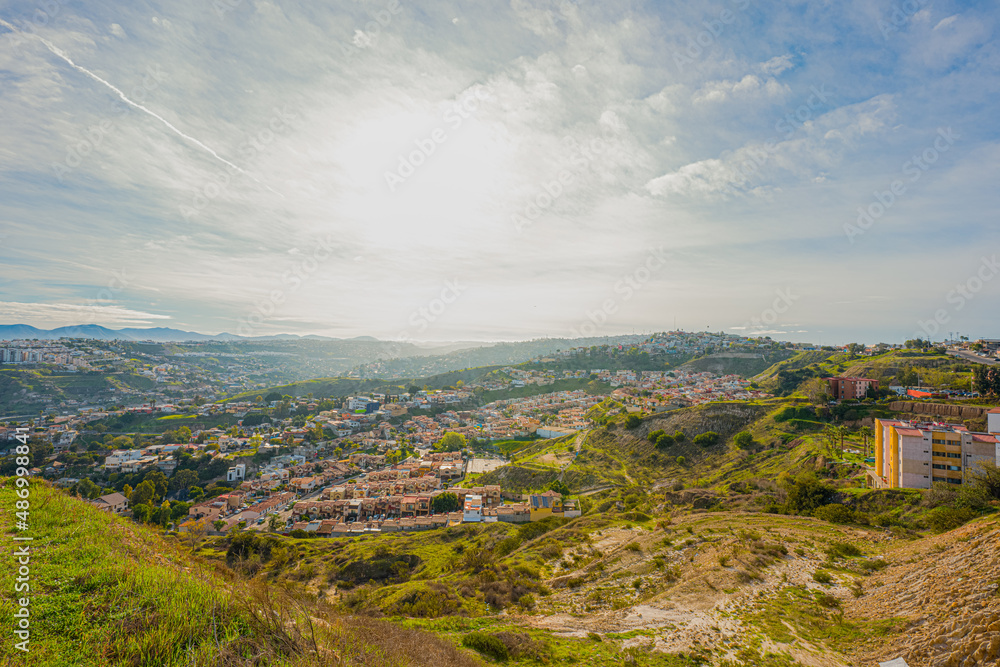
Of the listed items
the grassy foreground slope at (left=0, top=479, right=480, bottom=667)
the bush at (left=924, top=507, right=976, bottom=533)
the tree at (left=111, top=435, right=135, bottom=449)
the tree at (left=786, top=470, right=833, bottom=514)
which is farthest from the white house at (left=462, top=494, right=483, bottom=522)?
the tree at (left=111, top=435, right=135, bottom=449)

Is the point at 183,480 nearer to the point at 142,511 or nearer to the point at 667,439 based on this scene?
the point at 142,511

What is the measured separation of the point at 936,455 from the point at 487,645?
2588 cm

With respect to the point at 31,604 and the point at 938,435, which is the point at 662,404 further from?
the point at 31,604

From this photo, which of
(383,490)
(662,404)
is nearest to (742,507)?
(383,490)

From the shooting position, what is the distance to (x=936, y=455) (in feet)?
67.7

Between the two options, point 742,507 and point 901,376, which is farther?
point 901,376

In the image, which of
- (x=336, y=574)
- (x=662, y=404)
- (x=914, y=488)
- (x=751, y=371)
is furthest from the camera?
(x=751, y=371)

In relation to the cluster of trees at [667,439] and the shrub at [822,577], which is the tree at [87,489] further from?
the cluster of trees at [667,439]

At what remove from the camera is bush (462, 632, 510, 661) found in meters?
8.23

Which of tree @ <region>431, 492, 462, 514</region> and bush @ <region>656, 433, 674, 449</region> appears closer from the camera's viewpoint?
tree @ <region>431, 492, 462, 514</region>

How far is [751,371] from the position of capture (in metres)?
99.9

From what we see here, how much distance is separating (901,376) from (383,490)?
66.1 m

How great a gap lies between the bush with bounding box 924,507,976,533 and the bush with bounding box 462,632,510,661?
1778 cm

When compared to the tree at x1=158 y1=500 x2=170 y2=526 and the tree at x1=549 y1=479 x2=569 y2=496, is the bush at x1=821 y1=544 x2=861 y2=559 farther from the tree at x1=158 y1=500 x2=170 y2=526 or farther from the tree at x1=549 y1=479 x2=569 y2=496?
the tree at x1=158 y1=500 x2=170 y2=526
